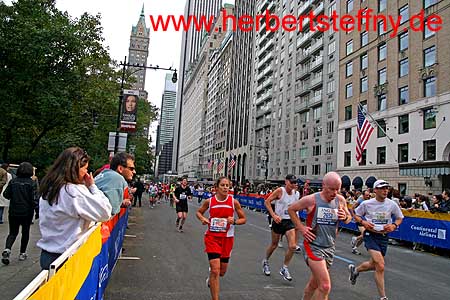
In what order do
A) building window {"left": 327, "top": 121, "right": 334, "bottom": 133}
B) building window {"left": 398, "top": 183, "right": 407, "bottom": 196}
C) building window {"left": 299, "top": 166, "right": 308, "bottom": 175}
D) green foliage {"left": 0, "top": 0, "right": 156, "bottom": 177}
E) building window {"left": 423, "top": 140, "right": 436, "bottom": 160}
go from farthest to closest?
building window {"left": 299, "top": 166, "right": 308, "bottom": 175}
building window {"left": 327, "top": 121, "right": 334, "bottom": 133}
building window {"left": 398, "top": 183, "right": 407, "bottom": 196}
building window {"left": 423, "top": 140, "right": 436, "bottom": 160}
green foliage {"left": 0, "top": 0, "right": 156, "bottom": 177}

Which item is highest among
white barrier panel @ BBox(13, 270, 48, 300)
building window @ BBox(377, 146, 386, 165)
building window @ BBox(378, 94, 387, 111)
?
building window @ BBox(378, 94, 387, 111)

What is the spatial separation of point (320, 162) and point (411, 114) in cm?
1698

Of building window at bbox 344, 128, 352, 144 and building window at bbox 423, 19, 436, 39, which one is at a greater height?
building window at bbox 423, 19, 436, 39

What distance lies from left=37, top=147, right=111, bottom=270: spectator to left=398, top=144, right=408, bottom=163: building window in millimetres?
35483

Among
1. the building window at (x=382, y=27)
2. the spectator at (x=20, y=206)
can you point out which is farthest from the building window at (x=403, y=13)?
the spectator at (x=20, y=206)

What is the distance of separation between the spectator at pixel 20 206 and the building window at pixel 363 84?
38523 millimetres

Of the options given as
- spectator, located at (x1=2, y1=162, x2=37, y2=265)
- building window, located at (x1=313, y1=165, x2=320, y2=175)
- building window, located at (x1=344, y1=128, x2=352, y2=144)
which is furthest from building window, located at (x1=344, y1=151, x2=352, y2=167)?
spectator, located at (x1=2, y1=162, x2=37, y2=265)

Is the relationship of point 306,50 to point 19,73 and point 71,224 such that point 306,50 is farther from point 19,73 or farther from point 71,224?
point 71,224

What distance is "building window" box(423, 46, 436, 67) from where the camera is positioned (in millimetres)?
32125

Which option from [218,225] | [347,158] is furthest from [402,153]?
[218,225]

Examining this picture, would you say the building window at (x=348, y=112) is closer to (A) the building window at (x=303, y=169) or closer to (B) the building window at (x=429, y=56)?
(B) the building window at (x=429, y=56)

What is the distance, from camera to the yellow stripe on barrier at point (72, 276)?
2153 millimetres

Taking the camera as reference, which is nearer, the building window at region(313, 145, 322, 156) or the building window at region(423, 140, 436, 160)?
the building window at region(423, 140, 436, 160)

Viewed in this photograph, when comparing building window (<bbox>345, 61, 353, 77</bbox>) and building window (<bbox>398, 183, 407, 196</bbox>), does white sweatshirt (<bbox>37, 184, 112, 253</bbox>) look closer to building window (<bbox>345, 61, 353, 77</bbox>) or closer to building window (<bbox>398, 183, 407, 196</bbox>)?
building window (<bbox>398, 183, 407, 196</bbox>)
